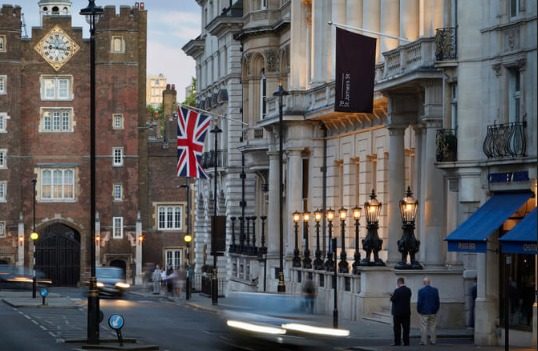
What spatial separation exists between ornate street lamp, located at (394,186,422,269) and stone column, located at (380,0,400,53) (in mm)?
11036

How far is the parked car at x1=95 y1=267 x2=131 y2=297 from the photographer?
272ft

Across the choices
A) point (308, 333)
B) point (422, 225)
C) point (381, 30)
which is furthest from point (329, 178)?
point (308, 333)

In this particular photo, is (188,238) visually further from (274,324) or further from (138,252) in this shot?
(274,324)

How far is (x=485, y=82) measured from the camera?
41.1 m

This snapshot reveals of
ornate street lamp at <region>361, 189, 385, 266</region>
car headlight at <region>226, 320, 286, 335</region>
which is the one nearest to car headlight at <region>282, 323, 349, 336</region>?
car headlight at <region>226, 320, 286, 335</region>

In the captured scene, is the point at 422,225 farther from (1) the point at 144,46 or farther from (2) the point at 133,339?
(1) the point at 144,46

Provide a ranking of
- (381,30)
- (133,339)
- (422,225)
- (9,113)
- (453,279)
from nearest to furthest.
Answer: (133,339) < (453,279) < (422,225) < (381,30) < (9,113)

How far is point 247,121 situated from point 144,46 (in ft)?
120

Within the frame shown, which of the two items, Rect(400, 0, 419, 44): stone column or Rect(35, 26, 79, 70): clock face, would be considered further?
Rect(35, 26, 79, 70): clock face

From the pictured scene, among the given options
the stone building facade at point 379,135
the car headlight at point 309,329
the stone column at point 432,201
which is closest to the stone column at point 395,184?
the stone building facade at point 379,135

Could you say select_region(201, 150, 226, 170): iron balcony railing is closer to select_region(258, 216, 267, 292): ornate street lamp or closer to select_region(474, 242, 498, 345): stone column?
select_region(258, 216, 267, 292): ornate street lamp

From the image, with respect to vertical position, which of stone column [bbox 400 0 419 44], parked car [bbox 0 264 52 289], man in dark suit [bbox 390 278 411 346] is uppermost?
stone column [bbox 400 0 419 44]

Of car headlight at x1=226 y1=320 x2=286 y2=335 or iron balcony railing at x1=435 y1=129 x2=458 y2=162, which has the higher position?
iron balcony railing at x1=435 y1=129 x2=458 y2=162

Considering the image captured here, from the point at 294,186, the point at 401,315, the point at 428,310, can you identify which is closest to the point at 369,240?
the point at 401,315
